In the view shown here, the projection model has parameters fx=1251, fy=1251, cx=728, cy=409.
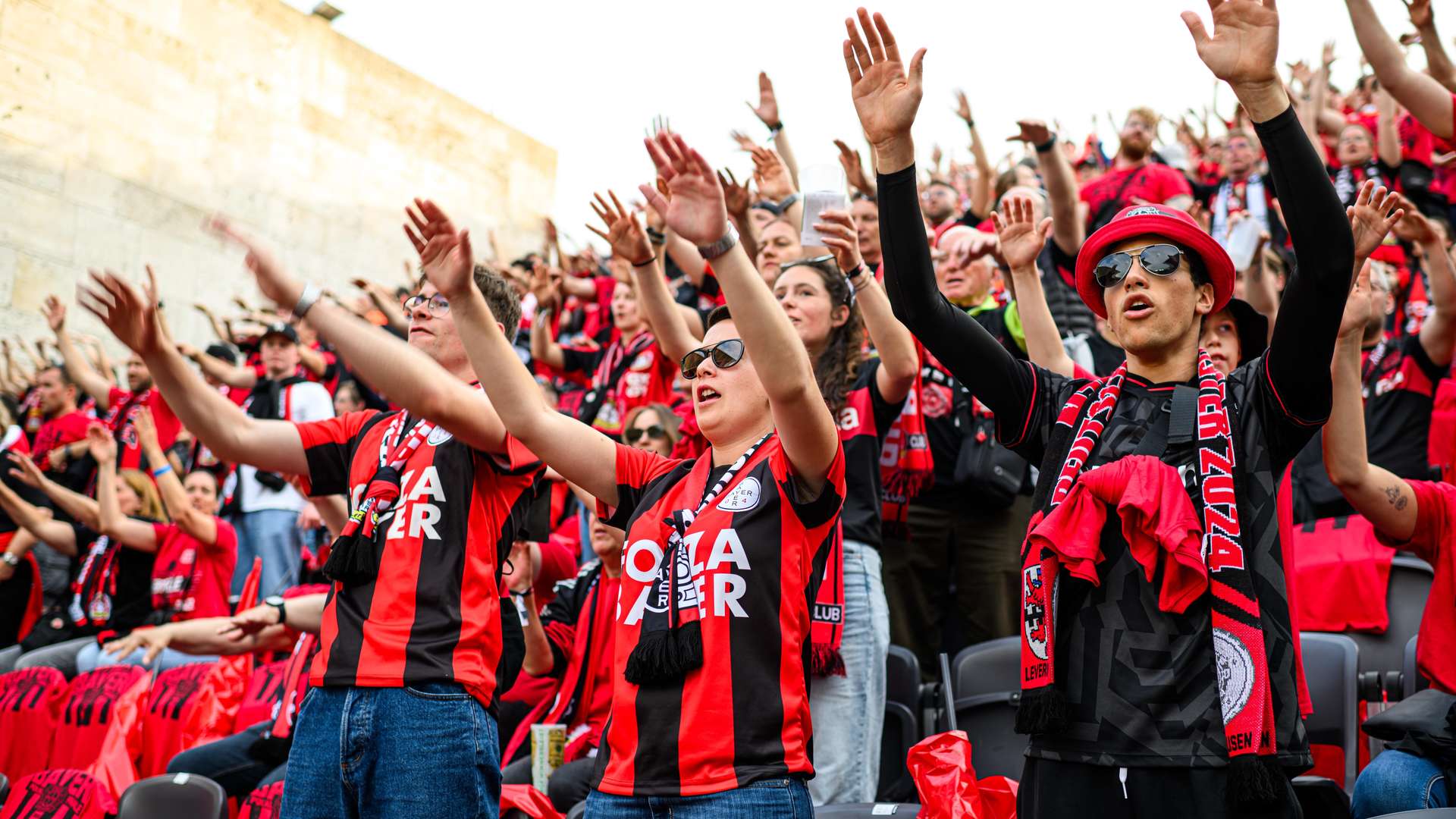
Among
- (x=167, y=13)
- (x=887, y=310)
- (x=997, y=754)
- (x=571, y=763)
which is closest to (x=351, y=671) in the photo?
(x=571, y=763)

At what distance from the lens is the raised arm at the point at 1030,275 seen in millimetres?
3408

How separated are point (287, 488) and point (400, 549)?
17.6 ft

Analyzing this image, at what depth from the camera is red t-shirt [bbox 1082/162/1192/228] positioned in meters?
7.57

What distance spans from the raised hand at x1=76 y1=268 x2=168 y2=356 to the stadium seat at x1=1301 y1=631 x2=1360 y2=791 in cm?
343

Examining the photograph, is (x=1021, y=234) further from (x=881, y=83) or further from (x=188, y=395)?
(x=188, y=395)

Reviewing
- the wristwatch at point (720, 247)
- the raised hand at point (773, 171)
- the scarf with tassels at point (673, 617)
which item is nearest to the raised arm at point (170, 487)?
the raised hand at point (773, 171)

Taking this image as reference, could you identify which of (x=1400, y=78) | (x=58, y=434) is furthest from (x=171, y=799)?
(x=58, y=434)

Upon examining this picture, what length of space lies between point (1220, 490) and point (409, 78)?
16.4 metres

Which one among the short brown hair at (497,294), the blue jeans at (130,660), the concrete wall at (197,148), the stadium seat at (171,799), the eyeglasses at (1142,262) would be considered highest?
the concrete wall at (197,148)

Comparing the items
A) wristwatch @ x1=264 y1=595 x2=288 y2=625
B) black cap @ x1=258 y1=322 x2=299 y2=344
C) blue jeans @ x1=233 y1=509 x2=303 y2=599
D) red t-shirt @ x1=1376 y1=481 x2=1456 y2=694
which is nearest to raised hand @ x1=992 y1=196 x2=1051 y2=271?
red t-shirt @ x1=1376 y1=481 x2=1456 y2=694

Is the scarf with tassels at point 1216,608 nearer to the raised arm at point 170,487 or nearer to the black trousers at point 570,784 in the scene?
the black trousers at point 570,784

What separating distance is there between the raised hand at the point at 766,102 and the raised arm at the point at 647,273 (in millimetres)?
2503

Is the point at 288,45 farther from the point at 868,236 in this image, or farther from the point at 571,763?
the point at 571,763

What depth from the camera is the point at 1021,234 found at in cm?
341
